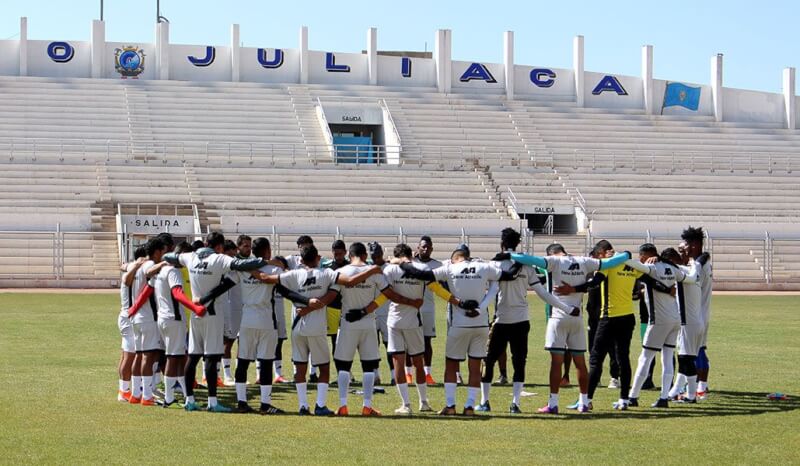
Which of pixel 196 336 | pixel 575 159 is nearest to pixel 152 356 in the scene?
pixel 196 336

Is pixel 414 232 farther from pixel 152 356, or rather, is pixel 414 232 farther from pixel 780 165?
pixel 152 356

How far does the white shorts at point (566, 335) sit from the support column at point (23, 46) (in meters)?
49.8

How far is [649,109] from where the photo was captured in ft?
217

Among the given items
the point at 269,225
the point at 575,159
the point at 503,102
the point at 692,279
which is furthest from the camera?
the point at 503,102

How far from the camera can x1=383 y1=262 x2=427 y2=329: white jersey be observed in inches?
550

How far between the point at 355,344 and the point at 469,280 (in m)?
1.43

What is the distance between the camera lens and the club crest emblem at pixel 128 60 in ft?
198

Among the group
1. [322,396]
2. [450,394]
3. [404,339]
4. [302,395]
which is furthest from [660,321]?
[302,395]

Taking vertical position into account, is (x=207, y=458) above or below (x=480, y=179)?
below

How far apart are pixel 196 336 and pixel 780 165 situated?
5132 centimetres

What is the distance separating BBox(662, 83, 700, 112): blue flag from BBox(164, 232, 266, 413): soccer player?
55937mm

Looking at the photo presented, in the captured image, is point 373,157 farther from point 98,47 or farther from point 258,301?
point 258,301

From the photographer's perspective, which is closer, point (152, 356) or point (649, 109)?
point (152, 356)

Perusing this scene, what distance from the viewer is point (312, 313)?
44.6 feet
